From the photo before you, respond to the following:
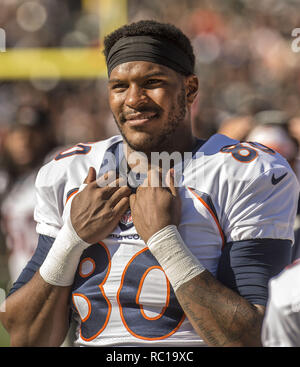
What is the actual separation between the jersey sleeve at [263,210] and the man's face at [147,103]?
1.23 ft

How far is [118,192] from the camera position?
2059 millimetres

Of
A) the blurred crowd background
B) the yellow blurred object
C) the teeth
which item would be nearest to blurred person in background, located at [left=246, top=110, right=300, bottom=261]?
the blurred crowd background

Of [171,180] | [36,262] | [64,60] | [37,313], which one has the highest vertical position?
[64,60]

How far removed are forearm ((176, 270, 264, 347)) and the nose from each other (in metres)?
0.64

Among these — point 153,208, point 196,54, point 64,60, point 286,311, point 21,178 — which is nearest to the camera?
point 286,311

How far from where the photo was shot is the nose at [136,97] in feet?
6.88

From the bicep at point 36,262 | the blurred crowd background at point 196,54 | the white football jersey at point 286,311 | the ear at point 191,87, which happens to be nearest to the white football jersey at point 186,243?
the bicep at point 36,262

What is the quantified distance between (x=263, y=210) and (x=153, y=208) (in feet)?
1.20

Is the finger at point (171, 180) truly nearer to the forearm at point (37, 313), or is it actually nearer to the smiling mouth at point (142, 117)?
the smiling mouth at point (142, 117)

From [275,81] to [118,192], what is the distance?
527 centimetres

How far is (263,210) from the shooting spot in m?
1.98

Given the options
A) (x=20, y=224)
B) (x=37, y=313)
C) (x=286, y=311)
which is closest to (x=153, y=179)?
(x=37, y=313)

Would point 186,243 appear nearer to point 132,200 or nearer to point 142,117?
point 132,200

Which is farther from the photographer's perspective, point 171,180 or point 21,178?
point 21,178
